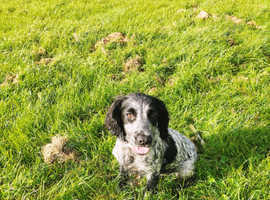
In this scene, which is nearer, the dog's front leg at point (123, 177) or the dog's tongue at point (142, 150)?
the dog's tongue at point (142, 150)

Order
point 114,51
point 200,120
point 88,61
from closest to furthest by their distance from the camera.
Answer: point 200,120
point 88,61
point 114,51

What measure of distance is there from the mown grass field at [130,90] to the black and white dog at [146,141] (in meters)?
0.18

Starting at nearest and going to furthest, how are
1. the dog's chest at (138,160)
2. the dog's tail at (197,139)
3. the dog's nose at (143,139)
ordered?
the dog's nose at (143,139) → the dog's chest at (138,160) → the dog's tail at (197,139)

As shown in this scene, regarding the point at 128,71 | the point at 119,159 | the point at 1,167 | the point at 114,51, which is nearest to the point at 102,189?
the point at 119,159

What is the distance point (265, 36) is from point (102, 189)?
454 centimetres

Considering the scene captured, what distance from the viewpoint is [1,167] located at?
273 cm

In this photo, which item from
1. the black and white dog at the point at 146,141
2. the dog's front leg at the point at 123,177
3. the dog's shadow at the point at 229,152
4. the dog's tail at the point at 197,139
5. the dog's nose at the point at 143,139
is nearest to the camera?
the dog's nose at the point at 143,139

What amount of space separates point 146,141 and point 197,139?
131 centimetres

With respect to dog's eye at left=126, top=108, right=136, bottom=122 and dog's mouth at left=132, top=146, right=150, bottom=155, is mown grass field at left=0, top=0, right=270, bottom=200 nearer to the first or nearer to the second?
dog's mouth at left=132, top=146, right=150, bottom=155

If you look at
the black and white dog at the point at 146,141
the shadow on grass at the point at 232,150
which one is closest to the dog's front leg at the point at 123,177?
the black and white dog at the point at 146,141

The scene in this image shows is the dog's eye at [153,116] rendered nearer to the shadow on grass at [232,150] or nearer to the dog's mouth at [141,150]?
the dog's mouth at [141,150]

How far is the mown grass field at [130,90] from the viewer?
2.62 meters

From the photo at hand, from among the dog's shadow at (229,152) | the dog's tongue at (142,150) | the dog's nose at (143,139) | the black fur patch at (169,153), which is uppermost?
the dog's nose at (143,139)

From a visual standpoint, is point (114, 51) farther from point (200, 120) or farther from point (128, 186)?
point (128, 186)
